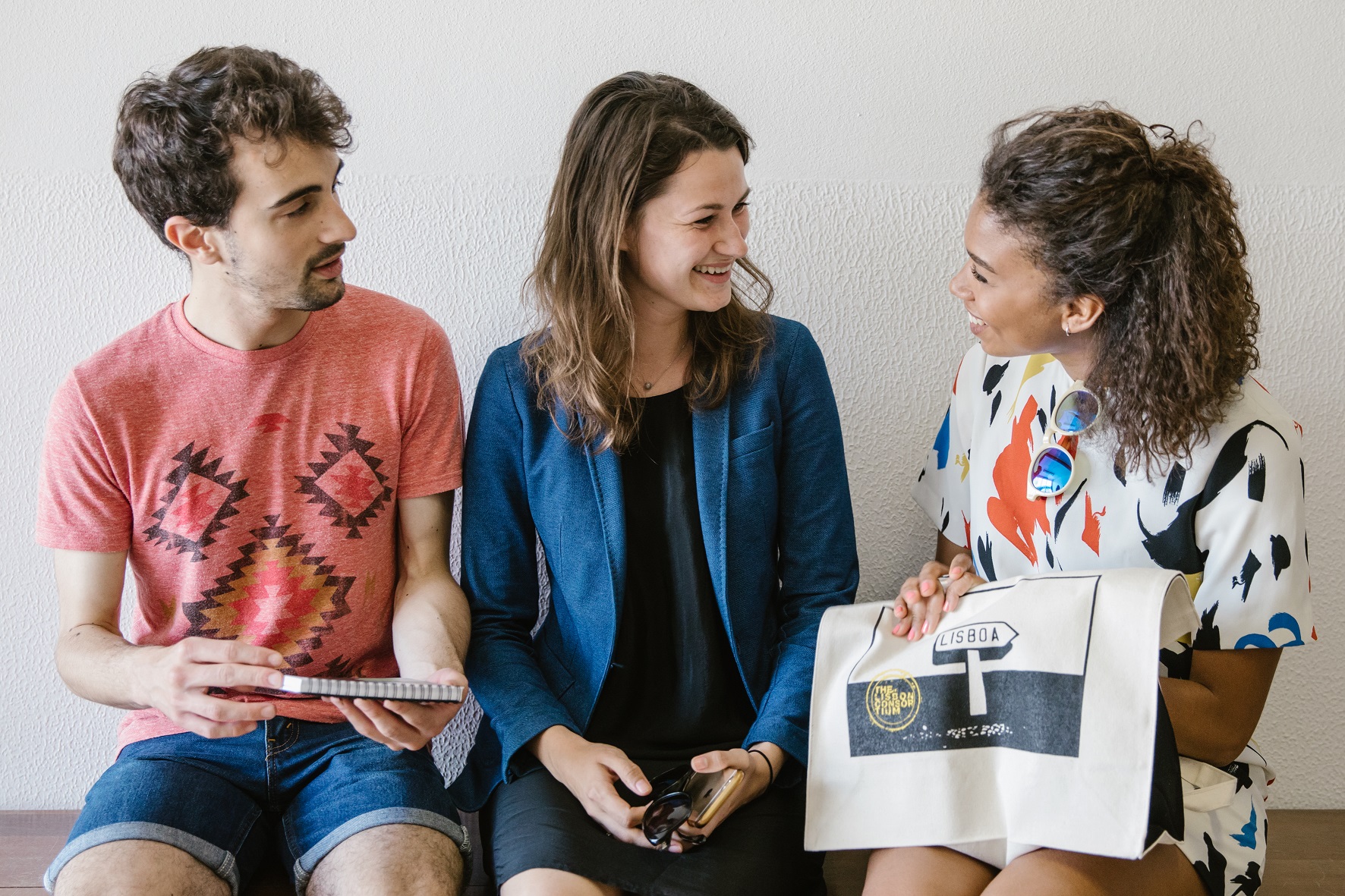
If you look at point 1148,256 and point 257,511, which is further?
point 257,511

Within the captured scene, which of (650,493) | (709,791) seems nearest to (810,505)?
(650,493)

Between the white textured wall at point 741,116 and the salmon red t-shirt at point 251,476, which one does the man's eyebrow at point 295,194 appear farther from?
the white textured wall at point 741,116

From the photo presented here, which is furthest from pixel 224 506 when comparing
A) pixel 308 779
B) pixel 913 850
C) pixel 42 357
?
pixel 913 850

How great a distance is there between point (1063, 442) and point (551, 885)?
87 cm

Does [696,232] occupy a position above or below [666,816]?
above

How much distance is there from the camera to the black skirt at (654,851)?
1282mm

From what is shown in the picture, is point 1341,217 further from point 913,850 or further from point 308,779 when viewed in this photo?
point 308,779

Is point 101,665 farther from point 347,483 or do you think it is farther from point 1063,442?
point 1063,442

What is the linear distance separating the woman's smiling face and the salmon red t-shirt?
0.38 meters

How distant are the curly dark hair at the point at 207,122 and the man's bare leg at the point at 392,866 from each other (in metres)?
0.83

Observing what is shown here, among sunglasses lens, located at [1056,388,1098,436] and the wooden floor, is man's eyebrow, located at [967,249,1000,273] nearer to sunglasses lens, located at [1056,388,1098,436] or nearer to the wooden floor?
sunglasses lens, located at [1056,388,1098,436]

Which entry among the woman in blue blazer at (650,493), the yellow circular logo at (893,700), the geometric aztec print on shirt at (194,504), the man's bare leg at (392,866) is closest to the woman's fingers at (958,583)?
the yellow circular logo at (893,700)

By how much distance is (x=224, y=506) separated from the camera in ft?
4.72

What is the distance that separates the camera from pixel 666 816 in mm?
1293
